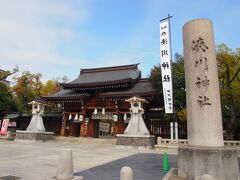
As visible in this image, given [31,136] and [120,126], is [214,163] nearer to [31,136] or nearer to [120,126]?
[120,126]

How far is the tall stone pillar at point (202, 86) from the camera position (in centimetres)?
749

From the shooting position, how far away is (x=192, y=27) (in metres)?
8.34

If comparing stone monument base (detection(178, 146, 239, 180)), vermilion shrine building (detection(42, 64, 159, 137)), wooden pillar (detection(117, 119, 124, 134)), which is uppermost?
vermilion shrine building (detection(42, 64, 159, 137))

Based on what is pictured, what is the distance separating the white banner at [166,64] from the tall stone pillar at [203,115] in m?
12.1

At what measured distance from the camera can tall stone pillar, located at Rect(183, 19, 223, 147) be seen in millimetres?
7489

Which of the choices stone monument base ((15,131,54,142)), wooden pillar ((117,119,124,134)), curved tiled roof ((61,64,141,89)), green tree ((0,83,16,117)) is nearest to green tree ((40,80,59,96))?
green tree ((0,83,16,117))

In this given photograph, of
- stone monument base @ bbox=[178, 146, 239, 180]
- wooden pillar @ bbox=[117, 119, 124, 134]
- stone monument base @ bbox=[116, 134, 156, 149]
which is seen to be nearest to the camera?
stone monument base @ bbox=[178, 146, 239, 180]

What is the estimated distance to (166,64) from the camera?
20734mm

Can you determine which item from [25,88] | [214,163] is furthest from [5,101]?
[214,163]

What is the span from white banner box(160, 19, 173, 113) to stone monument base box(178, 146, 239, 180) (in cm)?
1340

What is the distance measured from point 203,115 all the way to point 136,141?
14.2m

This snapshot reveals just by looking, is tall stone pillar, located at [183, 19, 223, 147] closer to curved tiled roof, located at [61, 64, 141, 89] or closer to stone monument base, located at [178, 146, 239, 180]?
stone monument base, located at [178, 146, 239, 180]

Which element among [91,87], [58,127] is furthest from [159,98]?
[58,127]

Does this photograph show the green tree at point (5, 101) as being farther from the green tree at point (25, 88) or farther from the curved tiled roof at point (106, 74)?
the curved tiled roof at point (106, 74)
